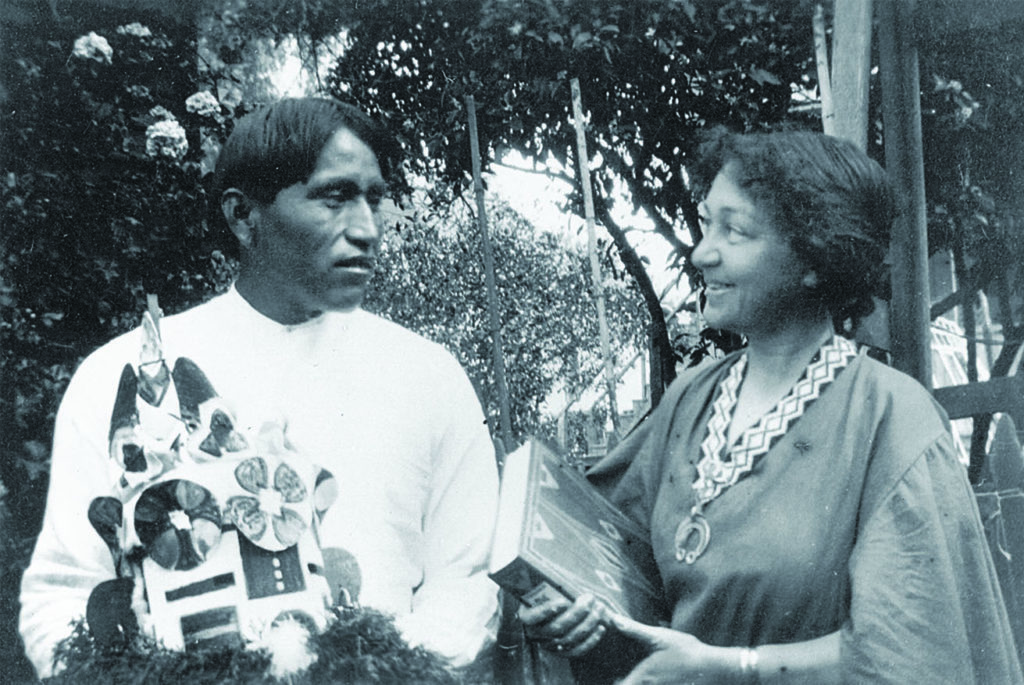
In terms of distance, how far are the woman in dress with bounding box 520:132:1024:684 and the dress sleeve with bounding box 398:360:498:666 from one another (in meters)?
0.24

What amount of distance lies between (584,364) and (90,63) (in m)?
1.34

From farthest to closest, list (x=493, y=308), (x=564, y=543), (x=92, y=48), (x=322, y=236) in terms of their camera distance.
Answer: (x=493, y=308), (x=92, y=48), (x=322, y=236), (x=564, y=543)

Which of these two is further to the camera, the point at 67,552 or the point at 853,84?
the point at 853,84

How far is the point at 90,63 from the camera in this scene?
2.26 meters

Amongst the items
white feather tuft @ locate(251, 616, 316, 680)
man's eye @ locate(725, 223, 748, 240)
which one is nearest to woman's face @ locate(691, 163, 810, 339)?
man's eye @ locate(725, 223, 748, 240)

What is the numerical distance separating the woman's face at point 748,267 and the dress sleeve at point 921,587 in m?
0.34

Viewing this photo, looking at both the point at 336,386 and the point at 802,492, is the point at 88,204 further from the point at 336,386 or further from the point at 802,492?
the point at 802,492

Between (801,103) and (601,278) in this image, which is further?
(801,103)

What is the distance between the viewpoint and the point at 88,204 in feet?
7.48

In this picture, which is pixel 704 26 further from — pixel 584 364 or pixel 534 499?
pixel 534 499

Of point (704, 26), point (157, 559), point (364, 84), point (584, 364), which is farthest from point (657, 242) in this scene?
point (157, 559)

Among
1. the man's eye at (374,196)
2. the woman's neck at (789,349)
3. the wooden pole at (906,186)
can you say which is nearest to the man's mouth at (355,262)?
the man's eye at (374,196)

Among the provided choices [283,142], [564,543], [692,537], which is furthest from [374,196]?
[692,537]

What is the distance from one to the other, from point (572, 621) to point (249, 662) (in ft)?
1.83
